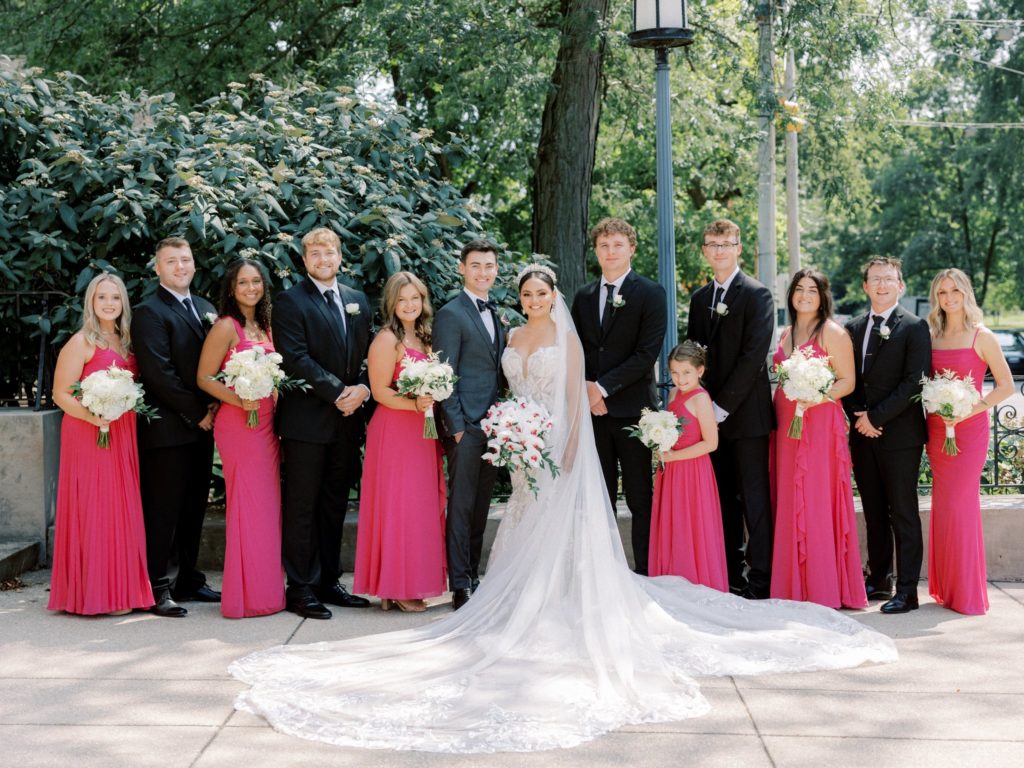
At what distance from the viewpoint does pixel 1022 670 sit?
218 inches

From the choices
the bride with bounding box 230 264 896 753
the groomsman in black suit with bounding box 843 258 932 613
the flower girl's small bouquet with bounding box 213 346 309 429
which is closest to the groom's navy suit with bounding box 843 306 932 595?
the groomsman in black suit with bounding box 843 258 932 613

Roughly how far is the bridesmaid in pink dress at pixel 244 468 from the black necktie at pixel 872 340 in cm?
357

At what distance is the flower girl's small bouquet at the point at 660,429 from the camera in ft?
21.6

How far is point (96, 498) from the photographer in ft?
21.5

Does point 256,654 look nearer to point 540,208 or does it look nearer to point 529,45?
point 540,208

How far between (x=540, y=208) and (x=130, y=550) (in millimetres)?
5952

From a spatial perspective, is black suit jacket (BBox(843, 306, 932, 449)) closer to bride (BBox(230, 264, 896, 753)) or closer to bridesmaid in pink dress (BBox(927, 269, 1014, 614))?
bridesmaid in pink dress (BBox(927, 269, 1014, 614))

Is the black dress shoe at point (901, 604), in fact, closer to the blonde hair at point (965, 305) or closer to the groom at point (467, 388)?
the blonde hair at point (965, 305)

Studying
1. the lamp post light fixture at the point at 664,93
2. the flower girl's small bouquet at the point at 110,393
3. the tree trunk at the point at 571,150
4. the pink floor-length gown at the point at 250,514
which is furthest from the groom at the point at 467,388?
the tree trunk at the point at 571,150

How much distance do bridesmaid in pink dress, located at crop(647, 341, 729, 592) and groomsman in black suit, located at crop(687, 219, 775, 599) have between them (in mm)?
165

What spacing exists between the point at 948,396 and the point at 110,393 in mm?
4706

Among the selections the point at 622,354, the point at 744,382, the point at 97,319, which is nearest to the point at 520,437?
the point at 622,354

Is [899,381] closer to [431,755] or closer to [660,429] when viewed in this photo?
[660,429]

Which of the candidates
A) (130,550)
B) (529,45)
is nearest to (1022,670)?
(130,550)
